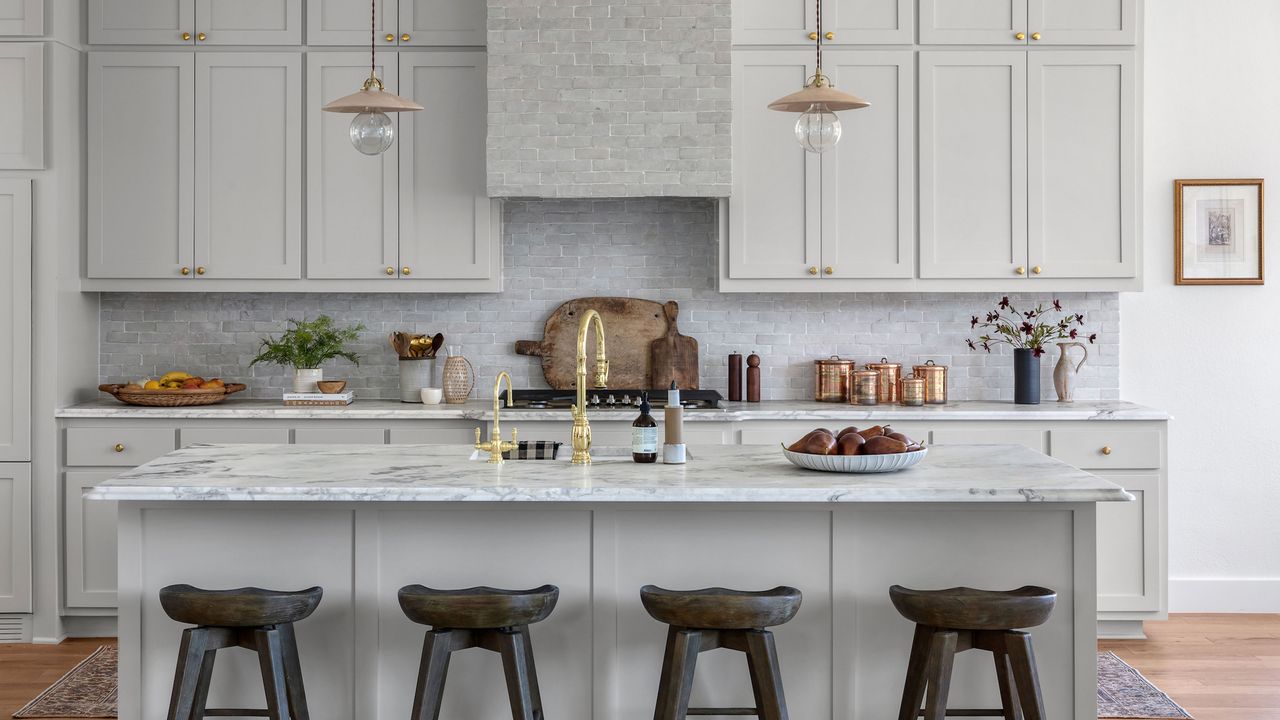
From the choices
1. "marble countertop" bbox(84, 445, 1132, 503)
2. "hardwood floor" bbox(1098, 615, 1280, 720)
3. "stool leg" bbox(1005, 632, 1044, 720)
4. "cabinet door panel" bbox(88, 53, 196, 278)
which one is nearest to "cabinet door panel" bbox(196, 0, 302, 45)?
"cabinet door panel" bbox(88, 53, 196, 278)

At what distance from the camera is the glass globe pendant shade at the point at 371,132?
310 centimetres

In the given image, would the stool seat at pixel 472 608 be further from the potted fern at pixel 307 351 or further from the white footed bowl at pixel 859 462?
the potted fern at pixel 307 351

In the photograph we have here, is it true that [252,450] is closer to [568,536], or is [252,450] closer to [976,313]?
[568,536]

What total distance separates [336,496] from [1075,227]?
11.5 feet

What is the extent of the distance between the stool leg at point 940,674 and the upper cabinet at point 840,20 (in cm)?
296

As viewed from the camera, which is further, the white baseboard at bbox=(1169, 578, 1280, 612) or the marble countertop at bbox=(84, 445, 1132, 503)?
the white baseboard at bbox=(1169, 578, 1280, 612)

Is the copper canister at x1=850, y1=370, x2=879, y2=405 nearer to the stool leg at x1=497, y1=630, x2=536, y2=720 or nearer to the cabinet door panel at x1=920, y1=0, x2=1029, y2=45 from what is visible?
the cabinet door panel at x1=920, y1=0, x2=1029, y2=45

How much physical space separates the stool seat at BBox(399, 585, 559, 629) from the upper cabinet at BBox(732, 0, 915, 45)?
303 cm

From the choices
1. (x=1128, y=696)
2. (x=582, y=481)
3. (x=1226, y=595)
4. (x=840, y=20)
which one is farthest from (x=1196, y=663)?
(x=840, y=20)

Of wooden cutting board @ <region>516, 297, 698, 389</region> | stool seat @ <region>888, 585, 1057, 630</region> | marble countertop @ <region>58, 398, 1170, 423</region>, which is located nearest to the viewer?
stool seat @ <region>888, 585, 1057, 630</region>

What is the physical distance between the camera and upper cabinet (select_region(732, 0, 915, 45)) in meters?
4.59

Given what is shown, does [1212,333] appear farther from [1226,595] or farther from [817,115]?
[817,115]

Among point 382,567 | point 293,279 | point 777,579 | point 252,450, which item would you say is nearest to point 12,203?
point 293,279

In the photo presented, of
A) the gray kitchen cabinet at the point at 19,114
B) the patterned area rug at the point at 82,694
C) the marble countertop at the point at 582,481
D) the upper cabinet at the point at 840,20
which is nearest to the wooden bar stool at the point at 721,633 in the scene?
the marble countertop at the point at 582,481
